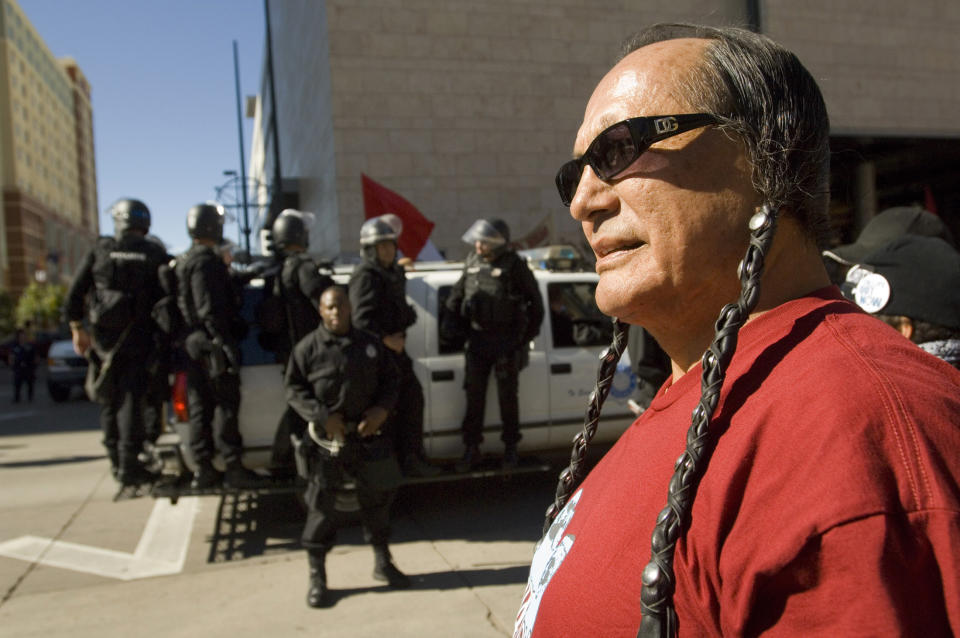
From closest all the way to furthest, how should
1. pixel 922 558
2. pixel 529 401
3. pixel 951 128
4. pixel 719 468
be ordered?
pixel 922 558 < pixel 719 468 < pixel 529 401 < pixel 951 128

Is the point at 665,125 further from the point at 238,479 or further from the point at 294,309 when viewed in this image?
the point at 238,479

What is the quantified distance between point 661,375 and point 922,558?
393 cm

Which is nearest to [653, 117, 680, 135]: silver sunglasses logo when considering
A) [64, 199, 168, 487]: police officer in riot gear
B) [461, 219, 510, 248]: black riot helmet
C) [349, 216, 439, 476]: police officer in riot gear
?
[349, 216, 439, 476]: police officer in riot gear

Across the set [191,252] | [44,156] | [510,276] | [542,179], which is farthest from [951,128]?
[44,156]

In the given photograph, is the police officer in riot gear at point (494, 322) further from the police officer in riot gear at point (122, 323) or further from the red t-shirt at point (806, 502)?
the red t-shirt at point (806, 502)

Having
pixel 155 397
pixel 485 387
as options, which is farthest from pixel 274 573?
pixel 485 387

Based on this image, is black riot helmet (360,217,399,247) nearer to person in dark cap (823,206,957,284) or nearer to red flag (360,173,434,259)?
person in dark cap (823,206,957,284)

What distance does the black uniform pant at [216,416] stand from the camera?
5.51 m

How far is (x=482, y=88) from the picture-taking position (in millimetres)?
14188

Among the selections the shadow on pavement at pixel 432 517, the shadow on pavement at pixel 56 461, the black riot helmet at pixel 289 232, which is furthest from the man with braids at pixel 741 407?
the shadow on pavement at pixel 56 461

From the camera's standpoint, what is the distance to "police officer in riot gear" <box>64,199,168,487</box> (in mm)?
5691

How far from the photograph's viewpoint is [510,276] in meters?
6.05

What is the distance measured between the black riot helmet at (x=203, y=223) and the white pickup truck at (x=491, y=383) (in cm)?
55

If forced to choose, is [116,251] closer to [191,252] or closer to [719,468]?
[191,252]
